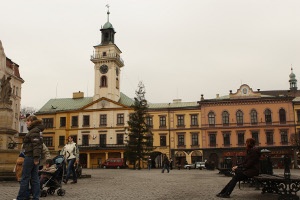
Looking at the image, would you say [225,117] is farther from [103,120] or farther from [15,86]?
[15,86]

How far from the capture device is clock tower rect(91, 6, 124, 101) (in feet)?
197

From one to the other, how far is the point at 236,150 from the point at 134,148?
17472 mm

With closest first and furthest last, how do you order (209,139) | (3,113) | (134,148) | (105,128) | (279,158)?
(3,113) < (134,148) < (279,158) < (209,139) < (105,128)

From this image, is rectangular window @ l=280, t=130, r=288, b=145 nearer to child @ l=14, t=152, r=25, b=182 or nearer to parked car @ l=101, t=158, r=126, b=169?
parked car @ l=101, t=158, r=126, b=169

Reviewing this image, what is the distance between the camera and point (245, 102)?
2127 inches

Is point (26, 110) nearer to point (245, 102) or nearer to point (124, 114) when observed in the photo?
point (124, 114)

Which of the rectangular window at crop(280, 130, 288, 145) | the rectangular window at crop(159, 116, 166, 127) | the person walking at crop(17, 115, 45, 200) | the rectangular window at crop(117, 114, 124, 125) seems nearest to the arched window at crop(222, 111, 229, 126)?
the rectangular window at crop(280, 130, 288, 145)

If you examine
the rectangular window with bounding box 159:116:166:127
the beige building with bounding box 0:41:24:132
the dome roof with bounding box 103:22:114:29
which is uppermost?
the dome roof with bounding box 103:22:114:29

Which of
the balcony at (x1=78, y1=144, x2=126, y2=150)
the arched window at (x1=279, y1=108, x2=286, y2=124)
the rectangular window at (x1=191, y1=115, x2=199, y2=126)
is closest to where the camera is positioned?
the arched window at (x1=279, y1=108, x2=286, y2=124)

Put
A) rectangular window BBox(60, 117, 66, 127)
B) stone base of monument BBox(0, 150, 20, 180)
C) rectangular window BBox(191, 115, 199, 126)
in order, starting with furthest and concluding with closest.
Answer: rectangular window BBox(60, 117, 66, 127) → rectangular window BBox(191, 115, 199, 126) → stone base of monument BBox(0, 150, 20, 180)

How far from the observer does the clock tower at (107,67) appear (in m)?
59.9

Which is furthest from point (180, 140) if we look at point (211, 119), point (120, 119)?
point (120, 119)

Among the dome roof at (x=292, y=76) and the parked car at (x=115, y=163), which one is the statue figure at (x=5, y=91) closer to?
the parked car at (x=115, y=163)

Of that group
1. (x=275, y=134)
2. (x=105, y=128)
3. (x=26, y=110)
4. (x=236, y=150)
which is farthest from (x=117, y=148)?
(x=26, y=110)
